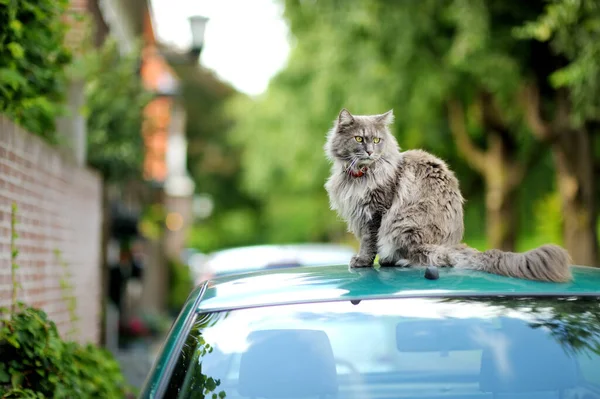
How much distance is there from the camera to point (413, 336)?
355 cm

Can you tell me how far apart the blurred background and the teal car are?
2781mm

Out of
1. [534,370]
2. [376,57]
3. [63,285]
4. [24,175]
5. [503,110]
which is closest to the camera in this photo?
[534,370]

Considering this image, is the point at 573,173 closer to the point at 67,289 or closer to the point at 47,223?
the point at 67,289

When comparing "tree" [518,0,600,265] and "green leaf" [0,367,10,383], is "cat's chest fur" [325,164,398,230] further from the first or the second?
"tree" [518,0,600,265]

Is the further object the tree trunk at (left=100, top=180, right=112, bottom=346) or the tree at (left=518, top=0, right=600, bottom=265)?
the tree at (left=518, top=0, right=600, bottom=265)

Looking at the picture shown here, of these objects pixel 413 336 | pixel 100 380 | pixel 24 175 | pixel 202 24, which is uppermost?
pixel 202 24

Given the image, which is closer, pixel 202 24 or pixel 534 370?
pixel 534 370

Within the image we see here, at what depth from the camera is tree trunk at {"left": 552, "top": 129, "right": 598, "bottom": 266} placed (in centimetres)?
1759

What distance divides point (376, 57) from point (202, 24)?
320cm

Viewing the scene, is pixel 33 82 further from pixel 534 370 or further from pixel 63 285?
pixel 534 370

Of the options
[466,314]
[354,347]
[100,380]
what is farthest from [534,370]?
[100,380]

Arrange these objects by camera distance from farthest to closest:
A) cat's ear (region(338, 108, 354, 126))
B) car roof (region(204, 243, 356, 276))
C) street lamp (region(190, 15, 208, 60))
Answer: street lamp (region(190, 15, 208, 60)) → car roof (region(204, 243, 356, 276)) → cat's ear (region(338, 108, 354, 126))

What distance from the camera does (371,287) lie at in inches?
146

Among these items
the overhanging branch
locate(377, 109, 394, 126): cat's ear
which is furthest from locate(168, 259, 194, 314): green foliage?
locate(377, 109, 394, 126): cat's ear
